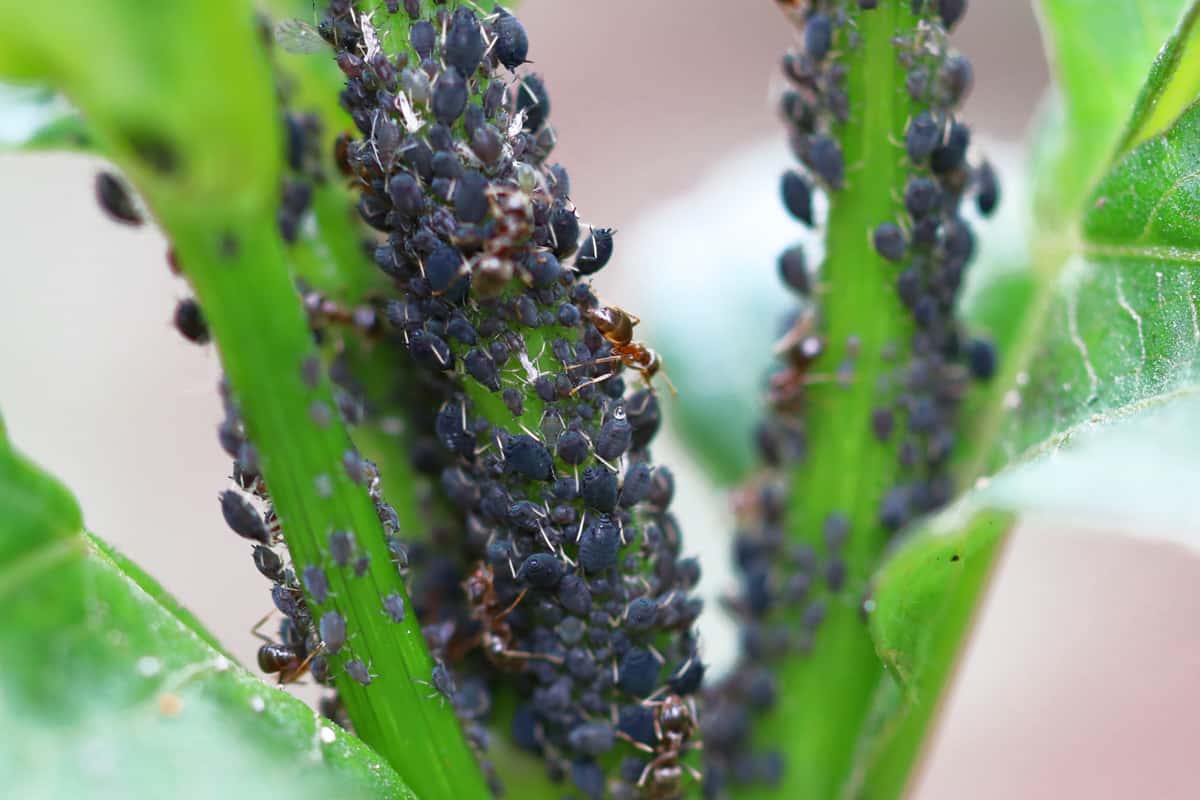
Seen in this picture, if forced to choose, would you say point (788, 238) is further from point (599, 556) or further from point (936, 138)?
point (599, 556)

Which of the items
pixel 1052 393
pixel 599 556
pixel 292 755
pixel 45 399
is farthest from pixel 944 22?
pixel 45 399

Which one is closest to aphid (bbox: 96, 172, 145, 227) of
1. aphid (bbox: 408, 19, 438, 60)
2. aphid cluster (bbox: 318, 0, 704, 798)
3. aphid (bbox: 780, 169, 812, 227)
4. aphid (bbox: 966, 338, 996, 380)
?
aphid cluster (bbox: 318, 0, 704, 798)

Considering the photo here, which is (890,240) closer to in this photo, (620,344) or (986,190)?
(986,190)

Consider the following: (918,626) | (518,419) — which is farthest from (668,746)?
(518,419)

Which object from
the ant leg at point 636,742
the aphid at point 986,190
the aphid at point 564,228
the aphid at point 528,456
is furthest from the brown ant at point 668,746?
the aphid at point 986,190

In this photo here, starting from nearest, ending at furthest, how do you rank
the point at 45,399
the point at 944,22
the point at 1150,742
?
1. the point at 944,22
2. the point at 1150,742
3. the point at 45,399

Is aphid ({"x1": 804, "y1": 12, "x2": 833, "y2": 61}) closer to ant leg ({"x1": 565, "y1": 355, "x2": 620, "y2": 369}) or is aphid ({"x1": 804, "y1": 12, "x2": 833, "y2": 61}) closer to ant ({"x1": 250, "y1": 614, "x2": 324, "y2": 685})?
ant leg ({"x1": 565, "y1": 355, "x2": 620, "y2": 369})
